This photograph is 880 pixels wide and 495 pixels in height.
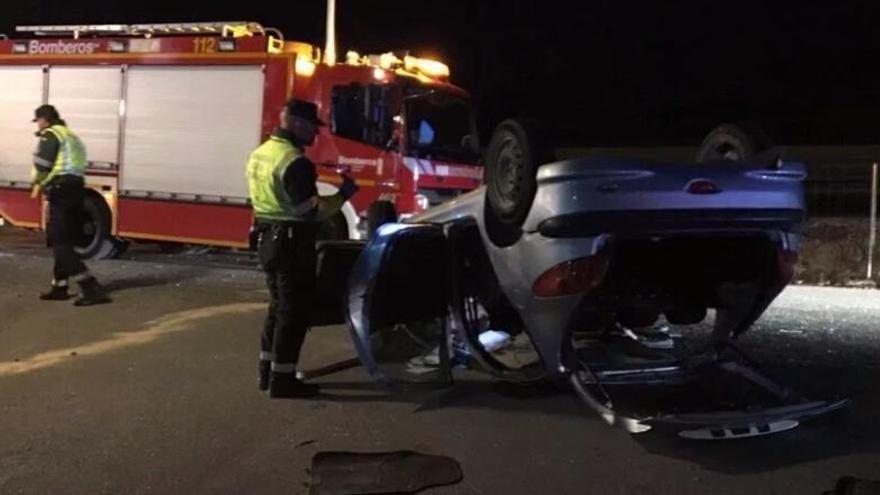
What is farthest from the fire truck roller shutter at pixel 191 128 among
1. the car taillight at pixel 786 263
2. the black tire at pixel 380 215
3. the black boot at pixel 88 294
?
the car taillight at pixel 786 263

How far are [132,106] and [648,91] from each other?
3578 centimetres

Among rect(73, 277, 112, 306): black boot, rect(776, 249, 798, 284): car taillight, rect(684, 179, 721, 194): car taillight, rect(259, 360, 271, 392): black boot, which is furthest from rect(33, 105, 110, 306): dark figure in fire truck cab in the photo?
rect(776, 249, 798, 284): car taillight

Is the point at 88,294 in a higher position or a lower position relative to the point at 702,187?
lower

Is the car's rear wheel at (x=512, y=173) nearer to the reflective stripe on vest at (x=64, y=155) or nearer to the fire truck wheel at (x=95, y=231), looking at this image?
the reflective stripe on vest at (x=64, y=155)

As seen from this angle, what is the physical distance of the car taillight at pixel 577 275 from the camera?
4.70 meters

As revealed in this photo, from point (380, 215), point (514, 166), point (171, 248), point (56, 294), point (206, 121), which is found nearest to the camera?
point (514, 166)

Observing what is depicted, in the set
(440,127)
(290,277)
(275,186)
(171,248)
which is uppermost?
(440,127)

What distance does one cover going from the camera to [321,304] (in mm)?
6211

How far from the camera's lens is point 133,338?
7.62 metres

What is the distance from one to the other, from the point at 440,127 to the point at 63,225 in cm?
497

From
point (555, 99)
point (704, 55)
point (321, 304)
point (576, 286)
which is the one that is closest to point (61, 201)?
point (321, 304)

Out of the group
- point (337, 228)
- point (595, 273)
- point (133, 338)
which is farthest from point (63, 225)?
point (595, 273)

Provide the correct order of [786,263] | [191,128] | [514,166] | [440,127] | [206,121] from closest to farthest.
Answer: [514,166] < [786,263] < [440,127] < [206,121] < [191,128]

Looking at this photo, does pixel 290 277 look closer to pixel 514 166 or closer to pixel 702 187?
pixel 514 166
